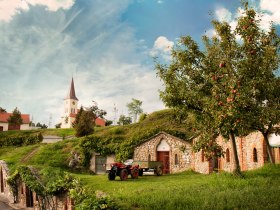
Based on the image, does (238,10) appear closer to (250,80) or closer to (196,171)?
(250,80)

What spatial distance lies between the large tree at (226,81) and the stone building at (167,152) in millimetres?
12471

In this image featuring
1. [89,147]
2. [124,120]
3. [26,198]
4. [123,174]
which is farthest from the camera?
[124,120]

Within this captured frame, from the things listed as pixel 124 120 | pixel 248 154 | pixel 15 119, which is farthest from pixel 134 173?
pixel 124 120

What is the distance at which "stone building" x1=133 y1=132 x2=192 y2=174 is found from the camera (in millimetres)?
31500

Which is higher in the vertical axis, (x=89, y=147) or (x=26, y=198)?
(x=89, y=147)

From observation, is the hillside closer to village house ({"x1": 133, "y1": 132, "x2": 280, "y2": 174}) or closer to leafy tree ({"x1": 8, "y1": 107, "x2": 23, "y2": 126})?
village house ({"x1": 133, "y1": 132, "x2": 280, "y2": 174})

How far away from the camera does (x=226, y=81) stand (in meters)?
17.0

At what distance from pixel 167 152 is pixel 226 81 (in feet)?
56.4

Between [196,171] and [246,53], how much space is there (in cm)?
1505

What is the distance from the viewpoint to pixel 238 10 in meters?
18.6

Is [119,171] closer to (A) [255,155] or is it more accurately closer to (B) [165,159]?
(A) [255,155]

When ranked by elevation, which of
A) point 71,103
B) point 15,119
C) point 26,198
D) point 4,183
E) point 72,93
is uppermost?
point 72,93

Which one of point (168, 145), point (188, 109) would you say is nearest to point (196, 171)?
point (168, 145)

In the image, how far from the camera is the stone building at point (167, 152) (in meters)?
31.5
